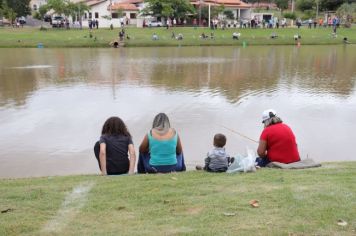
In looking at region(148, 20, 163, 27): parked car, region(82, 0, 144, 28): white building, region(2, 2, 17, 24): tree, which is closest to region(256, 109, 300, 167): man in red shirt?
region(148, 20, 163, 27): parked car

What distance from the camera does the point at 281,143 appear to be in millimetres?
7477

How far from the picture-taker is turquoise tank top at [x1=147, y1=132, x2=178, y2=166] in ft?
23.3

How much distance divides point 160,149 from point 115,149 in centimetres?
67

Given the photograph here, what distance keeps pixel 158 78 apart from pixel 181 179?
15.9m

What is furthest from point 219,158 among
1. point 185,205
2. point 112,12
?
point 112,12

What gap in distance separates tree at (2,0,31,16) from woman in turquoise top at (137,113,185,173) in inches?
2531

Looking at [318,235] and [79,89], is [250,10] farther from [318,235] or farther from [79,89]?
[318,235]

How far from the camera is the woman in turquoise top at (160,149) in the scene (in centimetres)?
711

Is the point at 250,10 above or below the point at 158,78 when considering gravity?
above

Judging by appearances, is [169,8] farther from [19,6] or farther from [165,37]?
[19,6]

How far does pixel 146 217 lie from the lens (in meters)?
4.90

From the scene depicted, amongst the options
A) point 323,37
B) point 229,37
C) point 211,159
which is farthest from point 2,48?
point 211,159

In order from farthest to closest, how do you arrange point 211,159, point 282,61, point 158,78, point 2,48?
point 2,48, point 282,61, point 158,78, point 211,159

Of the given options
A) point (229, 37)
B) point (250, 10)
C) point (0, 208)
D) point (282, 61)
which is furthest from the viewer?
point (250, 10)
